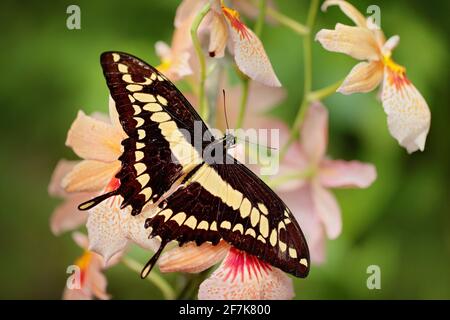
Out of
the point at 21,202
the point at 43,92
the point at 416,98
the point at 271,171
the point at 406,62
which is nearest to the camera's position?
the point at 416,98

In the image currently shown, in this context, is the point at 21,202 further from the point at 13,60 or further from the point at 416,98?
the point at 416,98

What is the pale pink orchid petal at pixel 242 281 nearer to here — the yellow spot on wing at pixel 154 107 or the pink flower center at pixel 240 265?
the pink flower center at pixel 240 265

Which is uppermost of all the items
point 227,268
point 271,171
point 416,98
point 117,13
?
point 117,13

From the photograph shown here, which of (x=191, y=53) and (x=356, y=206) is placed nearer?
(x=191, y=53)

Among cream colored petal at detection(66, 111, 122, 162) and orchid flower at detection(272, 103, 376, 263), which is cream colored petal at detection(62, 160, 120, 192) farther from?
orchid flower at detection(272, 103, 376, 263)

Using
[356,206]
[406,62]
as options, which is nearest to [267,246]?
[356,206]

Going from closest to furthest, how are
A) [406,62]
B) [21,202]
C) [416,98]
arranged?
[416,98] < [406,62] < [21,202]

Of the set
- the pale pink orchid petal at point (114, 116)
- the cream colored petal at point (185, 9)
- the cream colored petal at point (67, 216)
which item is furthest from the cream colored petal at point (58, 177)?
the cream colored petal at point (185, 9)

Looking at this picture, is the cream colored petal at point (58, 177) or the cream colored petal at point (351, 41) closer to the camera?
the cream colored petal at point (351, 41)

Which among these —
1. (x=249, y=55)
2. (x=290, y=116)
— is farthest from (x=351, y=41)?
(x=290, y=116)
